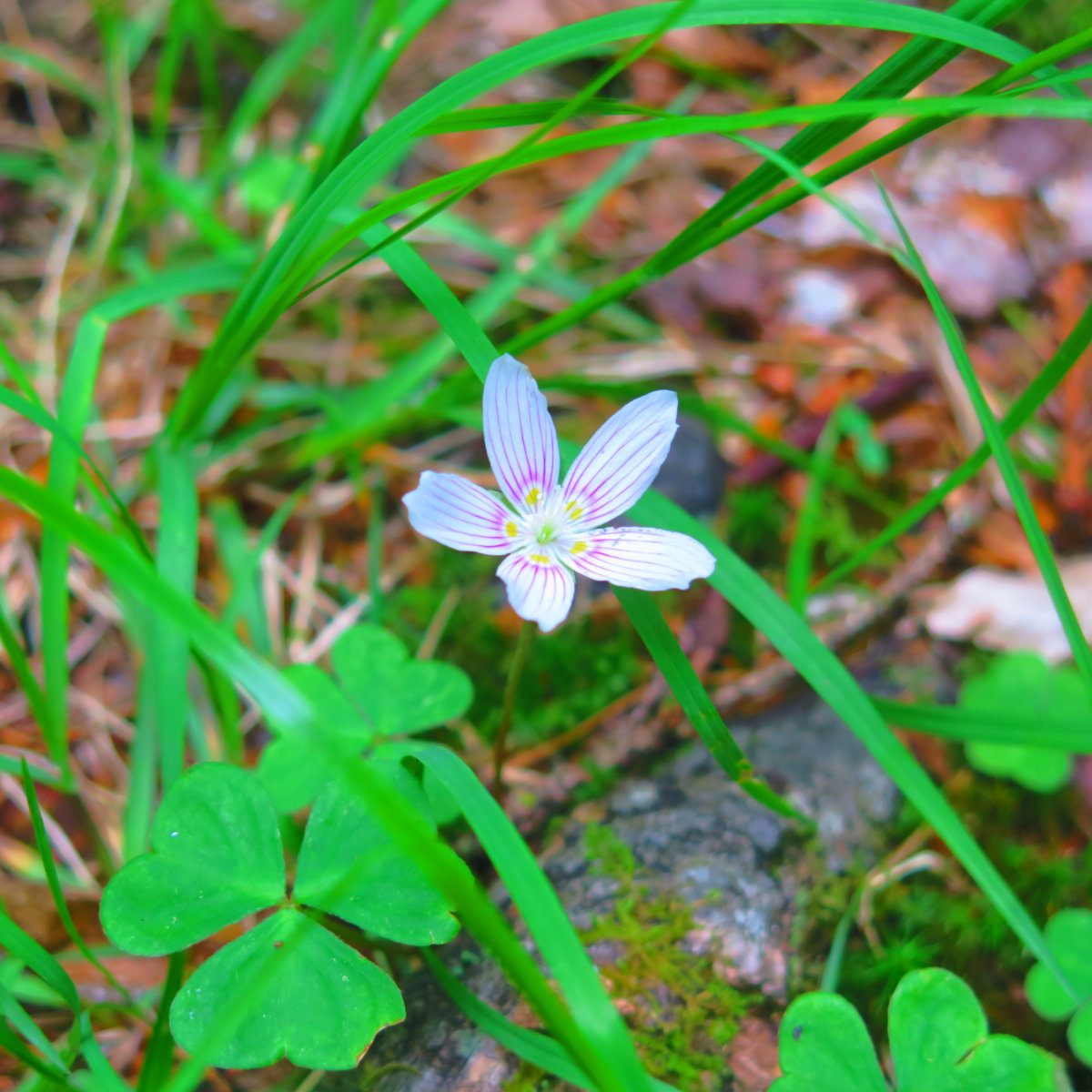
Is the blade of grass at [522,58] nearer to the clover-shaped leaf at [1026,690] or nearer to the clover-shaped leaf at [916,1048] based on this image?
the clover-shaped leaf at [1026,690]

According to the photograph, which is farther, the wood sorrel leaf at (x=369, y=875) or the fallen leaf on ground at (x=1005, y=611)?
the fallen leaf on ground at (x=1005, y=611)

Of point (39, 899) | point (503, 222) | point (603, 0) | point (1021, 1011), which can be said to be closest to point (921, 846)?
point (1021, 1011)

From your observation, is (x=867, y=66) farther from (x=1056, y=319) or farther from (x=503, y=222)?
(x=503, y=222)

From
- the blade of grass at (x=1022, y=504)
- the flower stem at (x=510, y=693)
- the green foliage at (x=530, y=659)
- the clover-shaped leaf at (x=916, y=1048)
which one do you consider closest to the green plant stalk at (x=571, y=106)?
the blade of grass at (x=1022, y=504)

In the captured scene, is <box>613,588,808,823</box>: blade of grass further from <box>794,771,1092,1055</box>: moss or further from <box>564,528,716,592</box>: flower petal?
<box>794,771,1092,1055</box>: moss

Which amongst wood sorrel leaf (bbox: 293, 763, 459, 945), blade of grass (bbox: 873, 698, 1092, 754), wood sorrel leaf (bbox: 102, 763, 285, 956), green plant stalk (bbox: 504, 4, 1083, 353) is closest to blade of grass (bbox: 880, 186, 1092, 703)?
green plant stalk (bbox: 504, 4, 1083, 353)

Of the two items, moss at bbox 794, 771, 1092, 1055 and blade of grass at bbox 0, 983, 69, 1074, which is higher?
blade of grass at bbox 0, 983, 69, 1074
